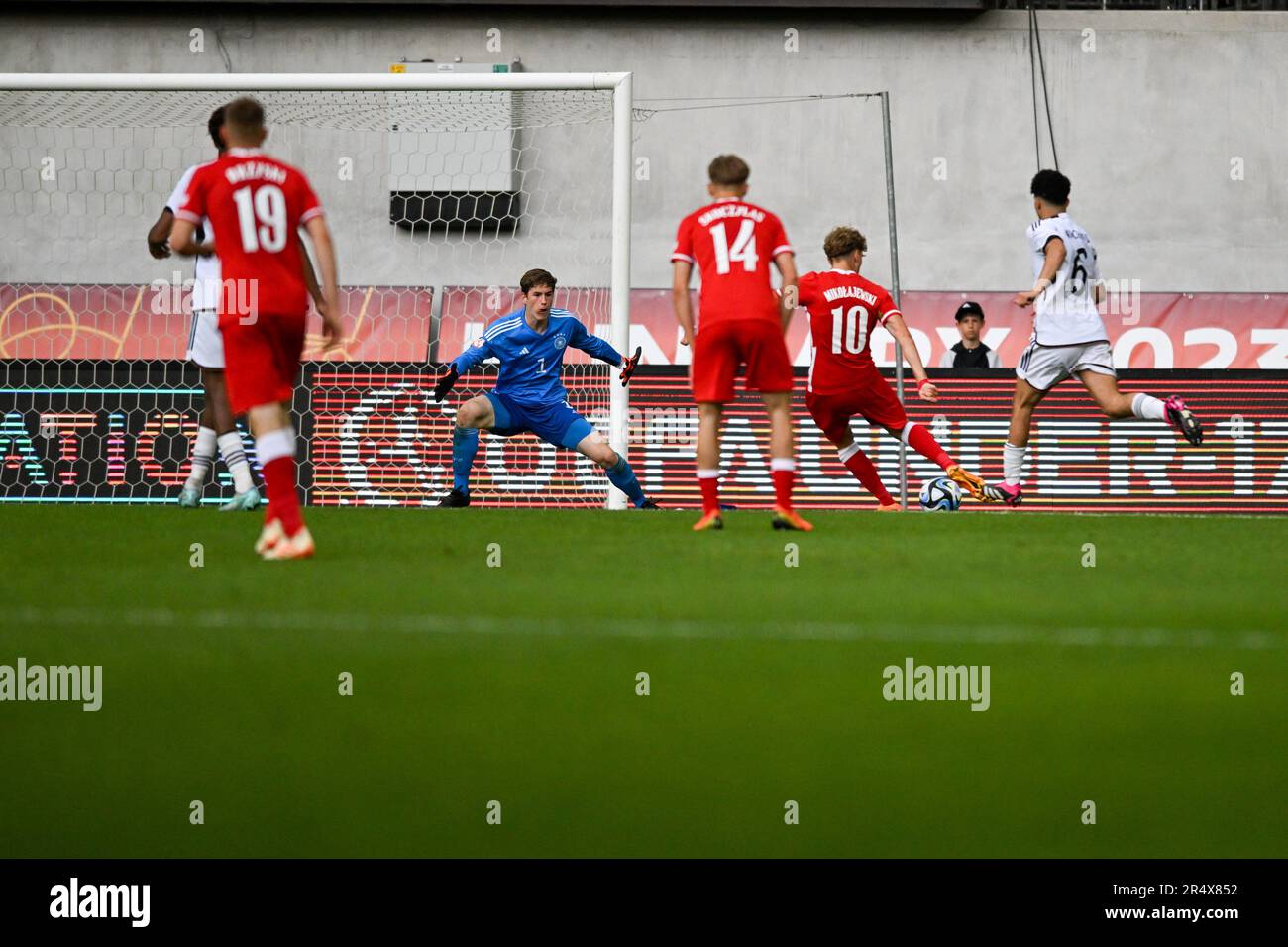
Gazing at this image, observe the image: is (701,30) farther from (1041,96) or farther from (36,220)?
(36,220)

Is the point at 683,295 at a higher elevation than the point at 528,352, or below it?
below

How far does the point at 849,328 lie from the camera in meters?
11.9

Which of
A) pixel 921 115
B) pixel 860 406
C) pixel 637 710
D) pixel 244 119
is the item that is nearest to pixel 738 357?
pixel 244 119

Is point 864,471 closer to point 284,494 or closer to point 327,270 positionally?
point 327,270

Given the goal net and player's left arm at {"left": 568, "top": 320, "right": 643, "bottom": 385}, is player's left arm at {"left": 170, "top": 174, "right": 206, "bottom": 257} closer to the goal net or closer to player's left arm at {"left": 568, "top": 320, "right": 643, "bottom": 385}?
player's left arm at {"left": 568, "top": 320, "right": 643, "bottom": 385}

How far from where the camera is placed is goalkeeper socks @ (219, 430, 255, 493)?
33.3ft

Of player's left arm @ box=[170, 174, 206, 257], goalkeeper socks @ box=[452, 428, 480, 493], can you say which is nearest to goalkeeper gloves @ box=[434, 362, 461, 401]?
goalkeeper socks @ box=[452, 428, 480, 493]

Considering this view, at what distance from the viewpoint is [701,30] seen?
74.3 feet

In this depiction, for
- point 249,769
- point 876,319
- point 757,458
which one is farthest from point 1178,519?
point 249,769

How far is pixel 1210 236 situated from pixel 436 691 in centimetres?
2026

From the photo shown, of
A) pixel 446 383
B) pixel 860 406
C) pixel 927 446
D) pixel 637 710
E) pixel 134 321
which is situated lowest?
pixel 637 710

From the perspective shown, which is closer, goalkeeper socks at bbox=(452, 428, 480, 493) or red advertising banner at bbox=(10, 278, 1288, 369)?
goalkeeper socks at bbox=(452, 428, 480, 493)

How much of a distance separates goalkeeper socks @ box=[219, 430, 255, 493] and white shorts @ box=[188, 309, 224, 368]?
0.46 metres

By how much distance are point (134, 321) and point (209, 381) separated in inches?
460
